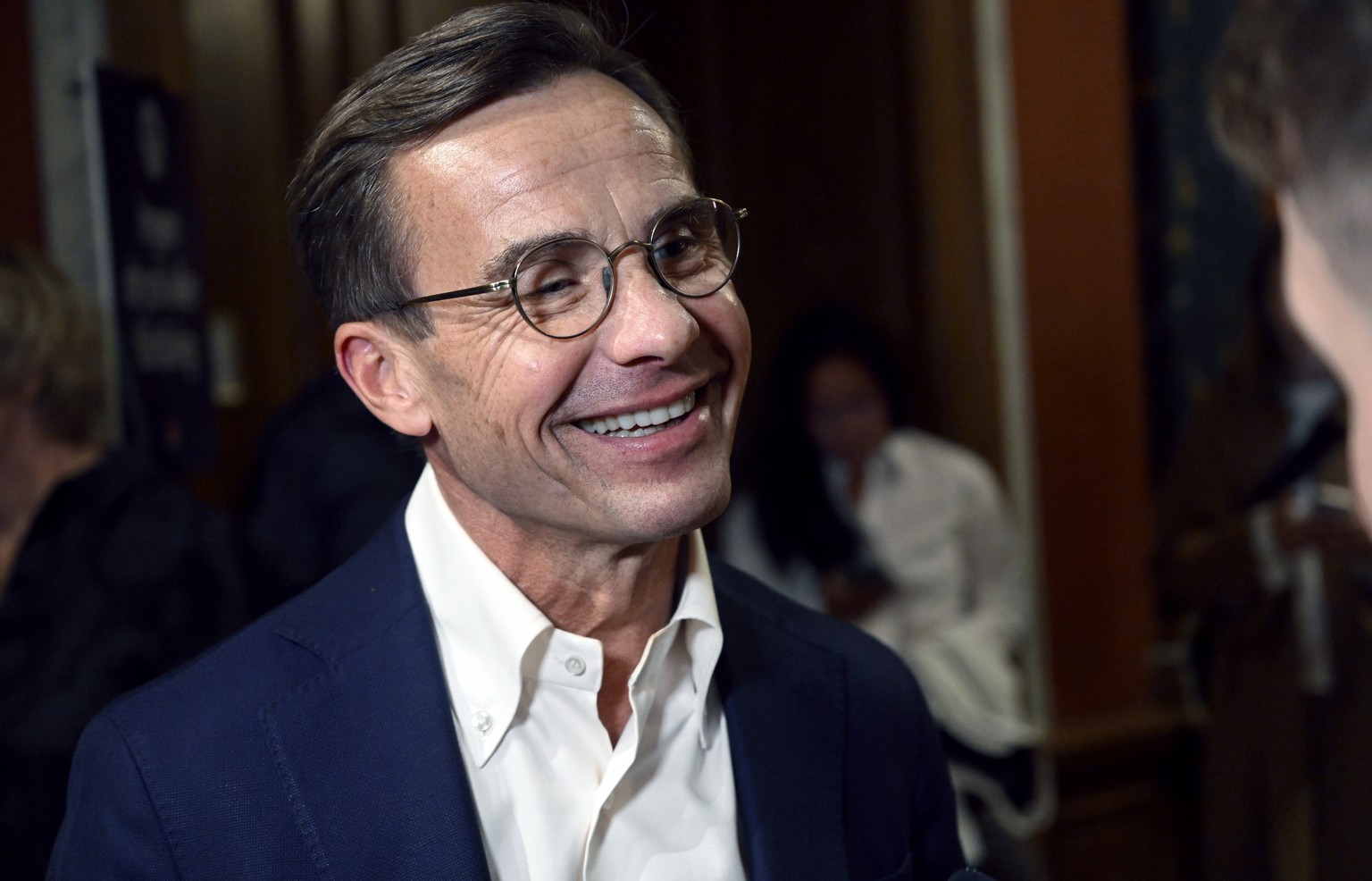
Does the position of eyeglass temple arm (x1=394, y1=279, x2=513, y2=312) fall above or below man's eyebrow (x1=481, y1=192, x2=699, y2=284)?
below

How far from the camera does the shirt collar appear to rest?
1.19 m

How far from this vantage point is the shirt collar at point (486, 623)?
1193mm

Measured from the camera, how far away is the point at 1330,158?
Result: 81cm

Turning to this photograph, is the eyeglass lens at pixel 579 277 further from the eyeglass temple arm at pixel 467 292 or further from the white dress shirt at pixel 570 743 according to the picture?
the white dress shirt at pixel 570 743

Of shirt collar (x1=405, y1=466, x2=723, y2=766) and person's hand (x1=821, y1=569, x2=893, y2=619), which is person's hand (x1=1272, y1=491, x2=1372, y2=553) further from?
shirt collar (x1=405, y1=466, x2=723, y2=766)

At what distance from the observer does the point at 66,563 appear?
6.36 ft

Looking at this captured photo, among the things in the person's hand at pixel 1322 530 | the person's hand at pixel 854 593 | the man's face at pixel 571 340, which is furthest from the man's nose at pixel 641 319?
the person's hand at pixel 1322 530

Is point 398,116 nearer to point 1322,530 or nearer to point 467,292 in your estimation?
point 467,292

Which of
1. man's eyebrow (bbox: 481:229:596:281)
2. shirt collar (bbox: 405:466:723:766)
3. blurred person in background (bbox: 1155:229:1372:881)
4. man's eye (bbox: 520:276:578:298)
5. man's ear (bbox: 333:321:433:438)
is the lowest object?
blurred person in background (bbox: 1155:229:1372:881)

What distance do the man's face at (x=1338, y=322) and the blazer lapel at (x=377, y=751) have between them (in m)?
0.75

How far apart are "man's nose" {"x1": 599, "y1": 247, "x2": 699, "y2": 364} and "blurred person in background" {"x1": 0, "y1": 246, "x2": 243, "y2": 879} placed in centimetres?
114

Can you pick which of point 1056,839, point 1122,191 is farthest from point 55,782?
point 1122,191

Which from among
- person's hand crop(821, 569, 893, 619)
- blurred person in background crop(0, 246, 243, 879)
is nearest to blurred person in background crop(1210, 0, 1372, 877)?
blurred person in background crop(0, 246, 243, 879)

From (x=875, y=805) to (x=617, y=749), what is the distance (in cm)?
28
